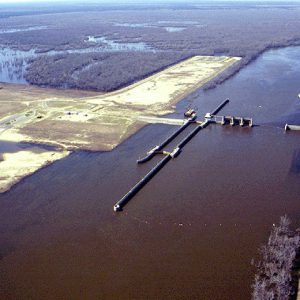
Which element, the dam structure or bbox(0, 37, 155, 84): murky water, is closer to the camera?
the dam structure

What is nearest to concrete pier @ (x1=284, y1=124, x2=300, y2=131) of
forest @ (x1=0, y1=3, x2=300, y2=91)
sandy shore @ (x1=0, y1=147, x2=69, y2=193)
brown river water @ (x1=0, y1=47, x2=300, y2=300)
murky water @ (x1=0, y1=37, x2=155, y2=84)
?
brown river water @ (x1=0, y1=47, x2=300, y2=300)

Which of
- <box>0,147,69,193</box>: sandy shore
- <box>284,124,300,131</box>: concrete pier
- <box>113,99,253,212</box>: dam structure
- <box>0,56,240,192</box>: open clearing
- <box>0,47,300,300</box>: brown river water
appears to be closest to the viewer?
<box>0,47,300,300</box>: brown river water

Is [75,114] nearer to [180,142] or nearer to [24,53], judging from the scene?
[180,142]

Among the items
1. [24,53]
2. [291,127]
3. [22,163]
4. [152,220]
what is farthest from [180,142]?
[24,53]

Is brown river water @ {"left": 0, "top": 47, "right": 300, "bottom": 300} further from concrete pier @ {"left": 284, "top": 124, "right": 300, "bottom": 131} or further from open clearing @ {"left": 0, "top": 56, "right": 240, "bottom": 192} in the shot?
open clearing @ {"left": 0, "top": 56, "right": 240, "bottom": 192}

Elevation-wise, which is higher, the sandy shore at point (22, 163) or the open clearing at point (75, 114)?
the open clearing at point (75, 114)

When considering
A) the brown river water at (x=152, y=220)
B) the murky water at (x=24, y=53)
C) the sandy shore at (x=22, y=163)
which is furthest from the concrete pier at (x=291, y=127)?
the murky water at (x=24, y=53)

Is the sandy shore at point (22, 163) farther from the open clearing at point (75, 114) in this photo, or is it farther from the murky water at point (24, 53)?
the murky water at point (24, 53)
